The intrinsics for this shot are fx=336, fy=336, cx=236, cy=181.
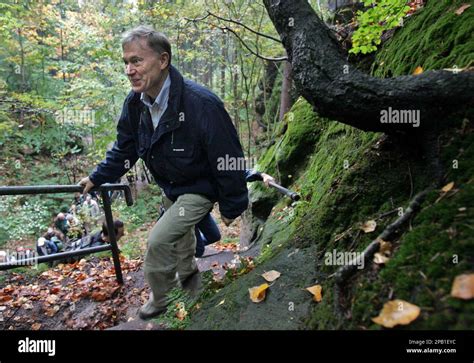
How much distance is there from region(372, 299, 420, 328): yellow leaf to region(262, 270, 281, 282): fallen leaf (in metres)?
1.03

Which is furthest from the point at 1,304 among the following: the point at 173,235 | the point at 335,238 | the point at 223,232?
the point at 223,232

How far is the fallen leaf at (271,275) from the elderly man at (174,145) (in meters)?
0.71

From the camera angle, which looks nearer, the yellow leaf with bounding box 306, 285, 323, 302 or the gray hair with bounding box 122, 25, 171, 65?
the yellow leaf with bounding box 306, 285, 323, 302

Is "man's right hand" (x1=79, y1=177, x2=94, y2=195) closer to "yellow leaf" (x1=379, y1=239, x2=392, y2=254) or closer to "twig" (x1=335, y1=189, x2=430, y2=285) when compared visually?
"twig" (x1=335, y1=189, x2=430, y2=285)

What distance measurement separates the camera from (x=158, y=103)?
10.1ft

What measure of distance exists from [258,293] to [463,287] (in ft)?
4.33

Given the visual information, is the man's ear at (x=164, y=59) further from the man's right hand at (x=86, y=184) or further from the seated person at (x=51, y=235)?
the seated person at (x=51, y=235)

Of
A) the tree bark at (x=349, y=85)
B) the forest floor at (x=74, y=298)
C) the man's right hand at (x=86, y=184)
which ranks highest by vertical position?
the tree bark at (x=349, y=85)

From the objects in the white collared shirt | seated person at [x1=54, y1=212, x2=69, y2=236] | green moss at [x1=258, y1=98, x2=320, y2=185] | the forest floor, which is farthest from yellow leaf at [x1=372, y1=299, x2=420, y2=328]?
seated person at [x1=54, y1=212, x2=69, y2=236]

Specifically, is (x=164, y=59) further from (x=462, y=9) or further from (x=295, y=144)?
(x=295, y=144)

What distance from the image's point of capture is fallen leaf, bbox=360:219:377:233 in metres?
2.13

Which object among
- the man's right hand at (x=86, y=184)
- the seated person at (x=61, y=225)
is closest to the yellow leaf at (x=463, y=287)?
the man's right hand at (x=86, y=184)

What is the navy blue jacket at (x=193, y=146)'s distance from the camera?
286cm

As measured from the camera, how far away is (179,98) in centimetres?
292
